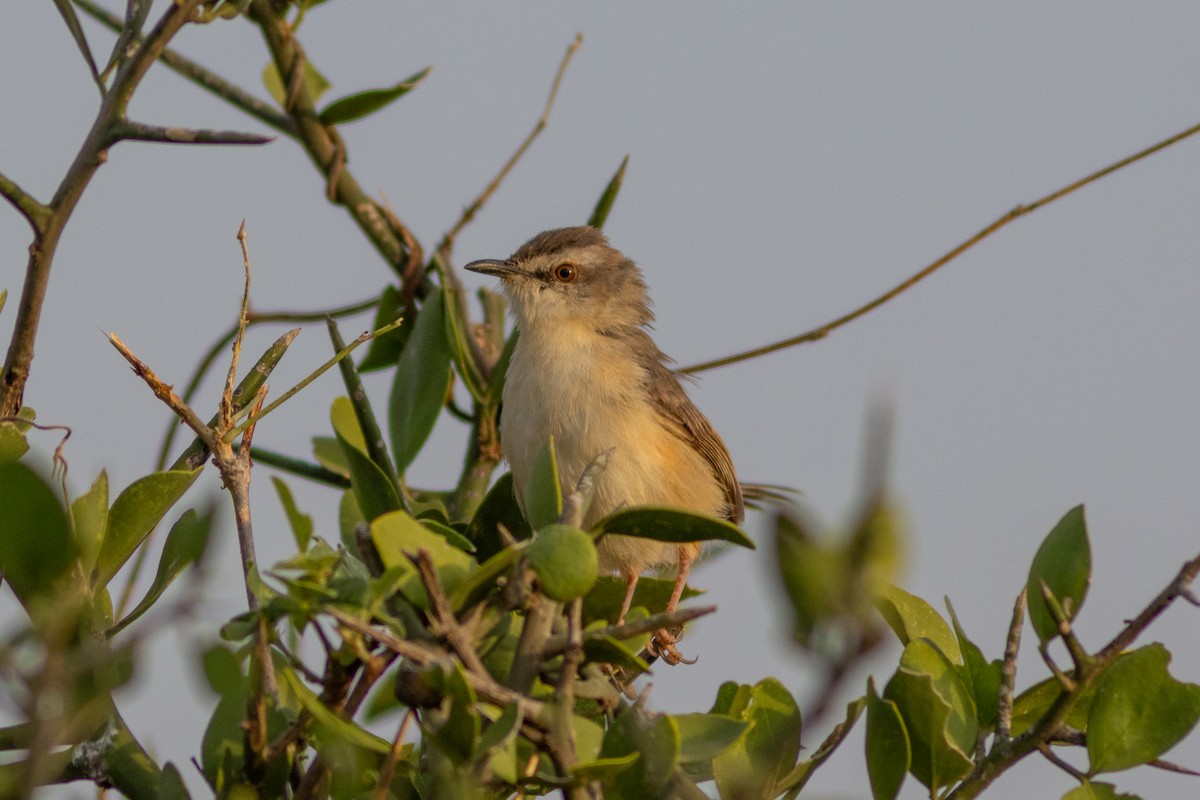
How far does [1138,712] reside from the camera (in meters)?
2.02

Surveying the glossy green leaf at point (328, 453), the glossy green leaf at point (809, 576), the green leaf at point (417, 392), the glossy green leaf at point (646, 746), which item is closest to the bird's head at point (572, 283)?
the glossy green leaf at point (328, 453)

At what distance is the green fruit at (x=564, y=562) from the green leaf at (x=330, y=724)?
1.02 ft

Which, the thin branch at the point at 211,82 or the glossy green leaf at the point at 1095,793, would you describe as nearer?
the glossy green leaf at the point at 1095,793

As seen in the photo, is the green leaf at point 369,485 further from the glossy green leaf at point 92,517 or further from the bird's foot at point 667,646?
the bird's foot at point 667,646

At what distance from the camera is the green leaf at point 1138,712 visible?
200cm

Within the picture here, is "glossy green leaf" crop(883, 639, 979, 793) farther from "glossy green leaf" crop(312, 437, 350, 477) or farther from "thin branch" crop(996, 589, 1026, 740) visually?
"glossy green leaf" crop(312, 437, 350, 477)

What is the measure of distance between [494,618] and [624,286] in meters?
5.57

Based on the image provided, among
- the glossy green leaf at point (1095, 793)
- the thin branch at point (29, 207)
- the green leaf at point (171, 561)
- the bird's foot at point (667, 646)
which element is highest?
the thin branch at point (29, 207)

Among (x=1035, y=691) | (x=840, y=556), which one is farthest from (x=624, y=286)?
(x=840, y=556)

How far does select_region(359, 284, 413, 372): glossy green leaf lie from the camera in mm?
4387

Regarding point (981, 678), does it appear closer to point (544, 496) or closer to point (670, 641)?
point (544, 496)

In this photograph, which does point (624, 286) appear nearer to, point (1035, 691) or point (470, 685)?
point (1035, 691)

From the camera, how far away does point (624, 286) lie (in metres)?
7.27

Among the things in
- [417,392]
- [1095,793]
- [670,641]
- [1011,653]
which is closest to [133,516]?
[1011,653]
